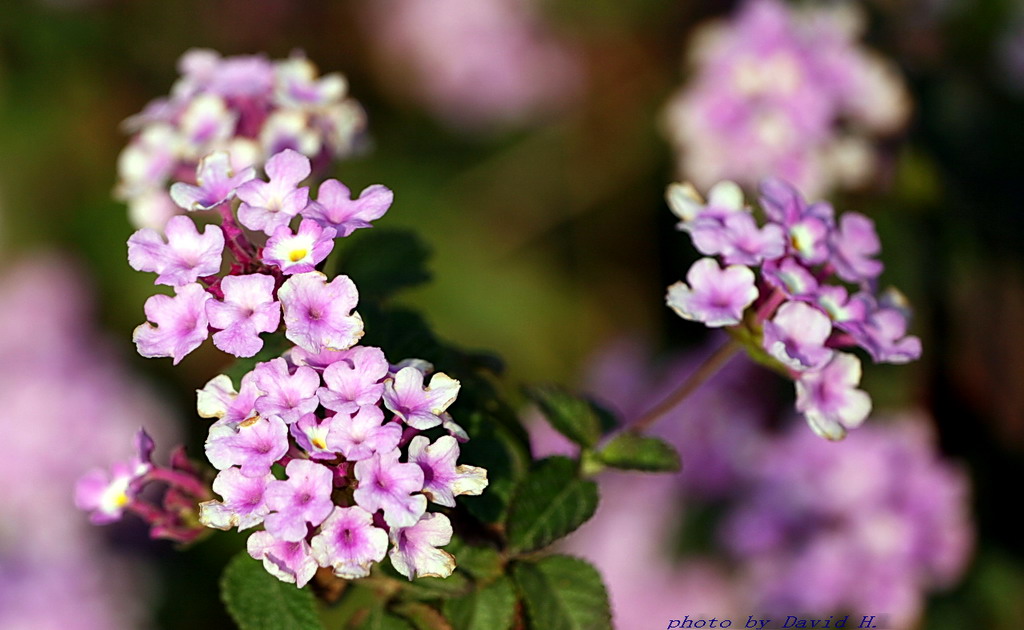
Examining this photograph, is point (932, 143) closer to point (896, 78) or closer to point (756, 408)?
point (896, 78)

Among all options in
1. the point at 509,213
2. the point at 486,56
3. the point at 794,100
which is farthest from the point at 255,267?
the point at 486,56

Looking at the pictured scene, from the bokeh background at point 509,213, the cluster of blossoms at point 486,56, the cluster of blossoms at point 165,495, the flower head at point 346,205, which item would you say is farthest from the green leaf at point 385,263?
the cluster of blossoms at point 486,56

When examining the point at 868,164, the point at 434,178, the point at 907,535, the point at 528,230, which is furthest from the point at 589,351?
the point at 907,535

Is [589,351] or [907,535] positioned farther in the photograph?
[589,351]

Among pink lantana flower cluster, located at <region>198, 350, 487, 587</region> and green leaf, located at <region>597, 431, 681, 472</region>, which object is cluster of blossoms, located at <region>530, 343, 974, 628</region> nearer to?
green leaf, located at <region>597, 431, 681, 472</region>

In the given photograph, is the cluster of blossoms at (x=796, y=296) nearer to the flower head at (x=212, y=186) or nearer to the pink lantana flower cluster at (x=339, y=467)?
the pink lantana flower cluster at (x=339, y=467)

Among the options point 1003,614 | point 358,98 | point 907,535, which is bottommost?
point 1003,614

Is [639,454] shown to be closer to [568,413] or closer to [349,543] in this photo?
[568,413]
